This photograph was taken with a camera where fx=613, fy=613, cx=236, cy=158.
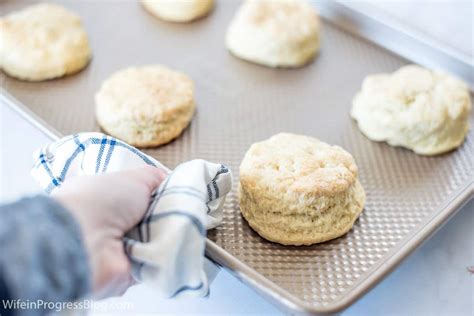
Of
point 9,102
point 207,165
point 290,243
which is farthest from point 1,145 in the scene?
point 290,243

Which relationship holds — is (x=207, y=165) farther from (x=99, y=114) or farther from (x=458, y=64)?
(x=458, y=64)

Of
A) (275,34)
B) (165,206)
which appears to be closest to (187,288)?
(165,206)

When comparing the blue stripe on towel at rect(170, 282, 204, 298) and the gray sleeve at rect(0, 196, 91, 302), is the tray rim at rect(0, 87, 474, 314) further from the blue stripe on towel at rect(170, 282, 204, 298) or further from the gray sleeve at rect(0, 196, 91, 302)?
the gray sleeve at rect(0, 196, 91, 302)

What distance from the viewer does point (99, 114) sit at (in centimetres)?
143

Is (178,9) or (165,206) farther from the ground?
(165,206)

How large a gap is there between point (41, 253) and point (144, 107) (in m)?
0.70

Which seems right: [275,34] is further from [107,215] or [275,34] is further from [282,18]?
[107,215]

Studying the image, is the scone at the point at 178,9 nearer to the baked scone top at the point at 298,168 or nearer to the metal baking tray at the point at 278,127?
the metal baking tray at the point at 278,127

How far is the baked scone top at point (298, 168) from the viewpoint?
1129 mm

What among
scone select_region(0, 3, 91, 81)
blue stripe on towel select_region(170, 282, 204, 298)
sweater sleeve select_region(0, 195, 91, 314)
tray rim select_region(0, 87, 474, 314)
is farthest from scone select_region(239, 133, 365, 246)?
scone select_region(0, 3, 91, 81)

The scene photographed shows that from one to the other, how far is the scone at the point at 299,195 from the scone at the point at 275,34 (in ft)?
1.62

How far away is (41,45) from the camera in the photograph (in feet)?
5.16

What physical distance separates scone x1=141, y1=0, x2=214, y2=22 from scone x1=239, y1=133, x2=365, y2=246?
2.39 ft

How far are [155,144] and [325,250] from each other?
0.48m
